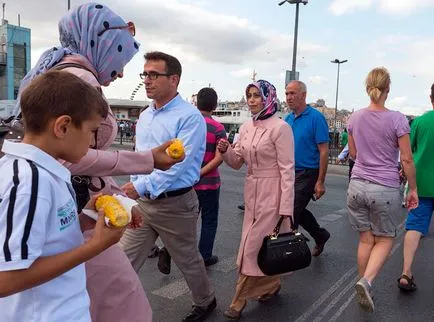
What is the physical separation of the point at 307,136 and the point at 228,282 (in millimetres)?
1780

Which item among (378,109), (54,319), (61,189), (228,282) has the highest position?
(378,109)

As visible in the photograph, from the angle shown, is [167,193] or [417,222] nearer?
[167,193]

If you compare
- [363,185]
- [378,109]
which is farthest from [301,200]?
[378,109]

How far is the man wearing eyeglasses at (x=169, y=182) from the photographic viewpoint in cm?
318

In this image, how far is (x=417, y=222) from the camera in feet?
14.5

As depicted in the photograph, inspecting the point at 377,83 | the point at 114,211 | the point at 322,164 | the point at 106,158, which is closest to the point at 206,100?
the point at 322,164

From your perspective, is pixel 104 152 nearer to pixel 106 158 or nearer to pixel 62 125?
pixel 106 158

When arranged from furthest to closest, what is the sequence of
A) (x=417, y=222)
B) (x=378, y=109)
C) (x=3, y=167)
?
(x=417, y=222) → (x=378, y=109) → (x=3, y=167)

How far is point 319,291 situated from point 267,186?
4.41ft

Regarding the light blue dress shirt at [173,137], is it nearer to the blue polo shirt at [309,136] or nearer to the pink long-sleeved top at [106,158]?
the pink long-sleeved top at [106,158]

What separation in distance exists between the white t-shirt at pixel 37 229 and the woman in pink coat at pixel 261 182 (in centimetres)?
225

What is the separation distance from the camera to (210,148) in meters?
5.03

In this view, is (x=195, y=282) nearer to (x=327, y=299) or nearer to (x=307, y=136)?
(x=327, y=299)

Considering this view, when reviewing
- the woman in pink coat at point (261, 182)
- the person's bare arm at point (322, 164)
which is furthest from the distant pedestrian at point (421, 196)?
the woman in pink coat at point (261, 182)
